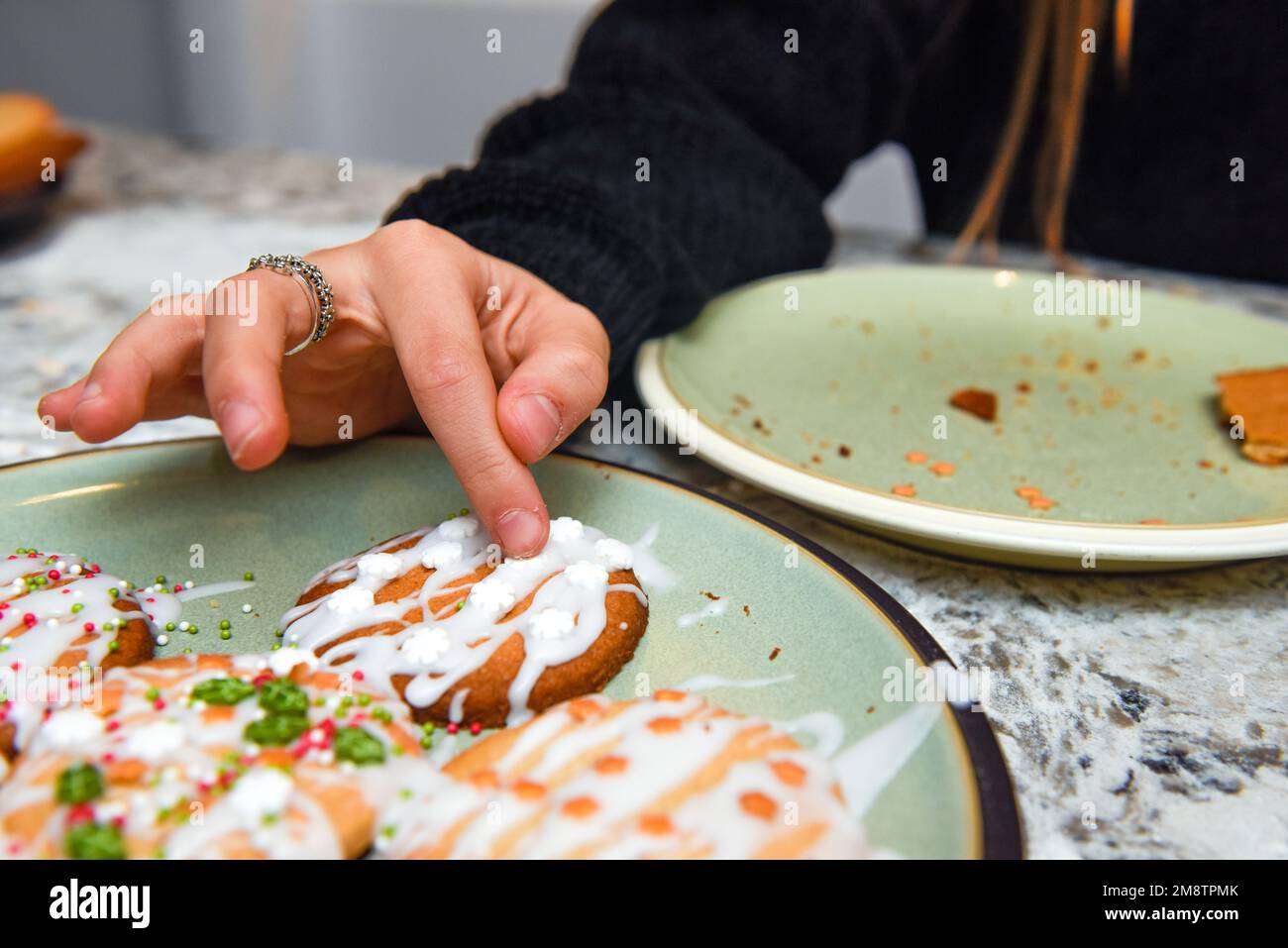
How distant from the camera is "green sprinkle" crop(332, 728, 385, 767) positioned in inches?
19.1

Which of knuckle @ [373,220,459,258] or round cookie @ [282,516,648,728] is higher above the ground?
knuckle @ [373,220,459,258]

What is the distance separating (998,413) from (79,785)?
819 mm

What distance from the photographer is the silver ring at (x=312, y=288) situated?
2.20 ft

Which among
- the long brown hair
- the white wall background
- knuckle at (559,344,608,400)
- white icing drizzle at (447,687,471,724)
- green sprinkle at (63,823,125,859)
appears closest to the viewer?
green sprinkle at (63,823,125,859)

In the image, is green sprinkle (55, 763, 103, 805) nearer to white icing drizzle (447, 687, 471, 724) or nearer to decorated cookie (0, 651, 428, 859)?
decorated cookie (0, 651, 428, 859)

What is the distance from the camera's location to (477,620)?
598mm

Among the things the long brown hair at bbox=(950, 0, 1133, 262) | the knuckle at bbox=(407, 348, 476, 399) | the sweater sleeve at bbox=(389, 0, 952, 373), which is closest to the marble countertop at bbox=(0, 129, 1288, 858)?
the sweater sleeve at bbox=(389, 0, 952, 373)

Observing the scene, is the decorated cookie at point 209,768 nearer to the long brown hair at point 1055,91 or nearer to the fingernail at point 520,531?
the fingernail at point 520,531

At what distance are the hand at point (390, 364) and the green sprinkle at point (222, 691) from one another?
0.40 ft

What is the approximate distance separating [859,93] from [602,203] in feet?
1.84

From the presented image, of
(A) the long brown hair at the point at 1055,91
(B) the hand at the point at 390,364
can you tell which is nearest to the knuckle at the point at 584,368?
(B) the hand at the point at 390,364

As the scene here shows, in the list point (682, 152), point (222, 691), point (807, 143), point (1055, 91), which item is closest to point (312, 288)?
point (222, 691)

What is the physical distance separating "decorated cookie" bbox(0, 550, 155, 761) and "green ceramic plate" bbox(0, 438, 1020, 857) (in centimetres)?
4

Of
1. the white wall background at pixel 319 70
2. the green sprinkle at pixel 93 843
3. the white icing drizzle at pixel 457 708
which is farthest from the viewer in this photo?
the white wall background at pixel 319 70
